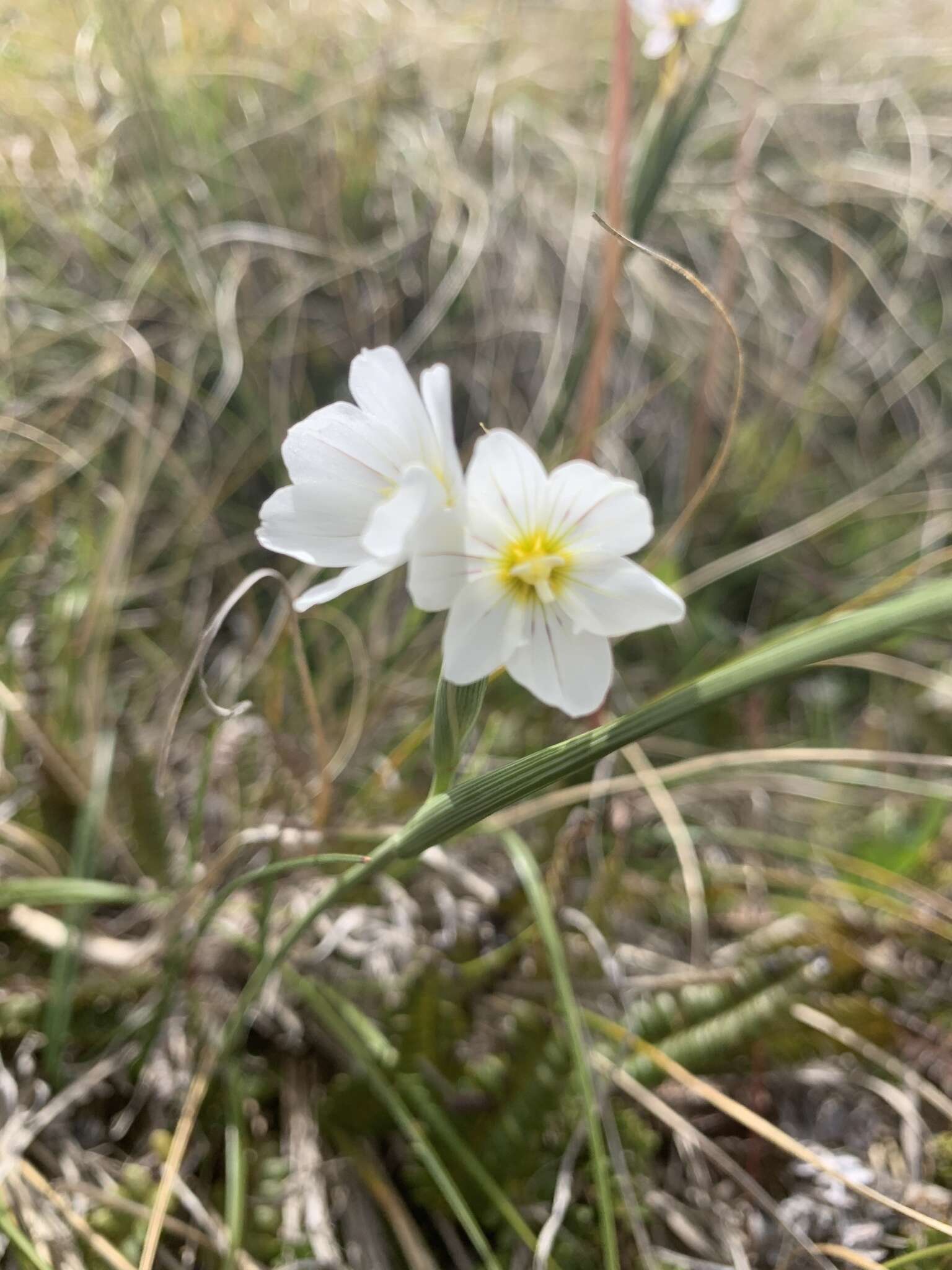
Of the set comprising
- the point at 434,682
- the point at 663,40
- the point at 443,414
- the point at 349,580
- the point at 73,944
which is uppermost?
the point at 663,40

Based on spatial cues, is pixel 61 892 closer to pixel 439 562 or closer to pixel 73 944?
pixel 73 944

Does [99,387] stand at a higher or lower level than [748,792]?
higher

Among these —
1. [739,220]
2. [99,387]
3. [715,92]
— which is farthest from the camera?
[715,92]

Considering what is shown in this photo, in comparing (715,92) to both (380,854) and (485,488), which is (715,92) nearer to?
(485,488)

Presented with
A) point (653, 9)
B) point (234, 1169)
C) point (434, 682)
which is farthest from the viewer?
point (434, 682)

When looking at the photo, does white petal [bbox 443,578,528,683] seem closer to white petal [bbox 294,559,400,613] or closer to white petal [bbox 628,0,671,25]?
white petal [bbox 294,559,400,613]

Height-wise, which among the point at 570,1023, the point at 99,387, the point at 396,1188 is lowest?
the point at 396,1188

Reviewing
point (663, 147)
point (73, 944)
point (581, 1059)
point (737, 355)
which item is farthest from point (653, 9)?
point (73, 944)

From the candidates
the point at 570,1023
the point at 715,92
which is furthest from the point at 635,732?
the point at 715,92
